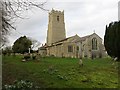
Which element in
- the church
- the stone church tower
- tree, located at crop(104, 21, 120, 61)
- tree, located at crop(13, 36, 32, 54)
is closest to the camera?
tree, located at crop(104, 21, 120, 61)

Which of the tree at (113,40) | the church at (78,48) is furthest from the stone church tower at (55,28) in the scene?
the tree at (113,40)

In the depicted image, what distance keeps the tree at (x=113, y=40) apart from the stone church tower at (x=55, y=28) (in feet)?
148

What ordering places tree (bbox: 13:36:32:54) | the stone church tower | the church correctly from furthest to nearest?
the stone church tower
the church
tree (bbox: 13:36:32:54)

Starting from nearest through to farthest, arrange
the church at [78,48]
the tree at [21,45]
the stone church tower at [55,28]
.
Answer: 1. the tree at [21,45]
2. the church at [78,48]
3. the stone church tower at [55,28]

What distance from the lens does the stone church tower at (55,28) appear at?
80.4 metres

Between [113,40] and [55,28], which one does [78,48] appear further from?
[113,40]

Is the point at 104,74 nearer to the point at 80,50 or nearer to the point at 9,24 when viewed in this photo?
the point at 9,24

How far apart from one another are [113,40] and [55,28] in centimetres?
4846

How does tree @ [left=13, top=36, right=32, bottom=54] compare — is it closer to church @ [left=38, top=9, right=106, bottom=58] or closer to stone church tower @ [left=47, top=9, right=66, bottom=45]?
church @ [left=38, top=9, right=106, bottom=58]

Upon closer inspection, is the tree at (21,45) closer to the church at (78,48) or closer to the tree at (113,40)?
the church at (78,48)

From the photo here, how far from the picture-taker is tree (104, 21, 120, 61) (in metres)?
32.3

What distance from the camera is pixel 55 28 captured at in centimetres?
8094

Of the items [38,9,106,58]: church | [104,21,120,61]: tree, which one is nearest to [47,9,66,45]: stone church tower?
[38,9,106,58]: church

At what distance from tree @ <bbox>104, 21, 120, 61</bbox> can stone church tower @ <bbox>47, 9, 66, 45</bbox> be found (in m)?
45.2
